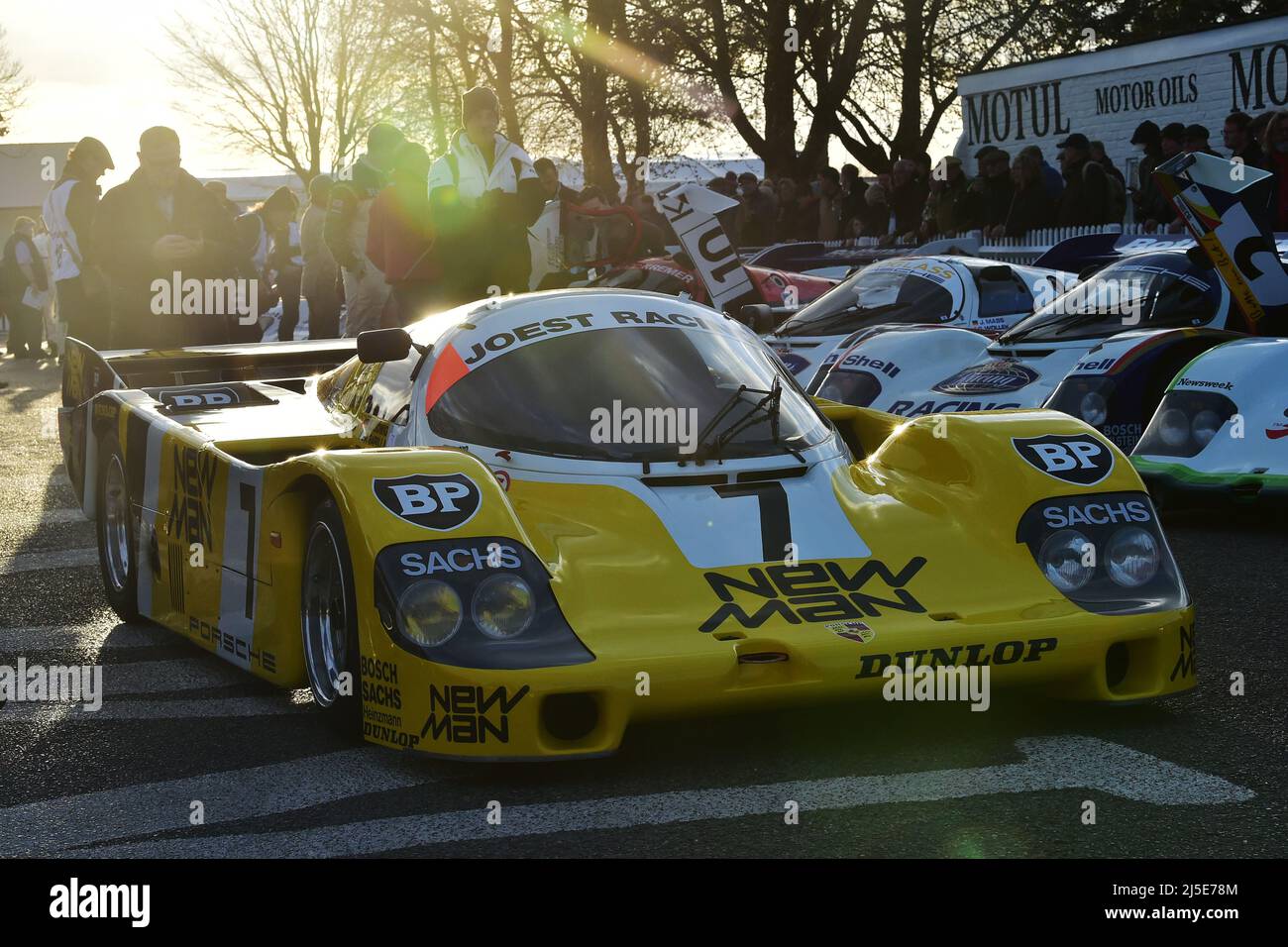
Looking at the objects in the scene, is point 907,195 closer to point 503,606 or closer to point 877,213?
point 877,213

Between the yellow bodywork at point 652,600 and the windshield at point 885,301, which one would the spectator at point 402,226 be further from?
the yellow bodywork at point 652,600

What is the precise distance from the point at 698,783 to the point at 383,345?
6.66 ft

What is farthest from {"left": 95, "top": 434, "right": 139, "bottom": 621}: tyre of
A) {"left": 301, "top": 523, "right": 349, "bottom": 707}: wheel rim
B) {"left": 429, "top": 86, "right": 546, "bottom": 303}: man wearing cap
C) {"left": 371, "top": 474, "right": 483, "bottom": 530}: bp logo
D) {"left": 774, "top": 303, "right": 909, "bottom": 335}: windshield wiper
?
{"left": 774, "top": 303, "right": 909, "bottom": 335}: windshield wiper

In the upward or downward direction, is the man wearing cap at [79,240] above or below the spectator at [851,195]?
below

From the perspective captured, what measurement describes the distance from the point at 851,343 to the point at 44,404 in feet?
25.2

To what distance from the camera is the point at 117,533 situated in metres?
6.71

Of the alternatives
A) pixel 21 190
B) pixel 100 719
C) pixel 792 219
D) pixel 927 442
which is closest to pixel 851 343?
pixel 927 442

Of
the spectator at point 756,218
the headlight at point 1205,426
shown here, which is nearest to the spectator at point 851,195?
the spectator at point 756,218

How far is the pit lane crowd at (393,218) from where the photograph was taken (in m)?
9.34

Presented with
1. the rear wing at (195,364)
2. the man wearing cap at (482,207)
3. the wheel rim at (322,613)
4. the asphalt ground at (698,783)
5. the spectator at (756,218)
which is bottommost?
the asphalt ground at (698,783)

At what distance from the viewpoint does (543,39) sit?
33.6 meters

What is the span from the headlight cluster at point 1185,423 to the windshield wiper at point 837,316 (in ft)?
12.9

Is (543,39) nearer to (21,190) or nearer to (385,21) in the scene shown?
(385,21)

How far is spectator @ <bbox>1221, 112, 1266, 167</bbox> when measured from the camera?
1400 centimetres
